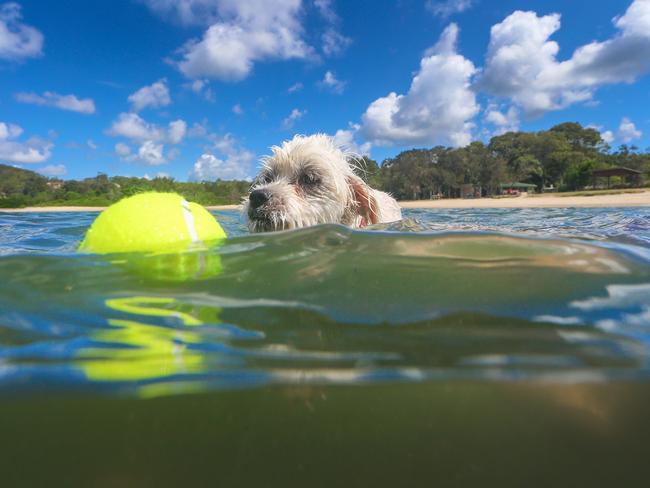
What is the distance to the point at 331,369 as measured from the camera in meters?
1.65

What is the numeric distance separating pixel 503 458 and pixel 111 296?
6.86 ft

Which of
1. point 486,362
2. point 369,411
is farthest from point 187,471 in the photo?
point 486,362

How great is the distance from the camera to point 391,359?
174 centimetres

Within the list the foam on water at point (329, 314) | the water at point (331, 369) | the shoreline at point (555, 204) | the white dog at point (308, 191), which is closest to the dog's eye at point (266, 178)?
the white dog at point (308, 191)

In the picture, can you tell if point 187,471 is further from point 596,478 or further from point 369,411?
point 596,478

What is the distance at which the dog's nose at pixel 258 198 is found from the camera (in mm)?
4629

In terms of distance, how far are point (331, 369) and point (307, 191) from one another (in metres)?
3.81

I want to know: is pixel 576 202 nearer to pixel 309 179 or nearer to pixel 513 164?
pixel 309 179

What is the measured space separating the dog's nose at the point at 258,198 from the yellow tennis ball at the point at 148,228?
131 cm

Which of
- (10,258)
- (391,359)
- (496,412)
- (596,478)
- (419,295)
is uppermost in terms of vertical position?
(10,258)

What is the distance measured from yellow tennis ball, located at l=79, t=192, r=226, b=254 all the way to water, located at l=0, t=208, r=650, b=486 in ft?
1.27

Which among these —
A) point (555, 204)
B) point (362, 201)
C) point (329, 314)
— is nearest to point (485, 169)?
point (555, 204)

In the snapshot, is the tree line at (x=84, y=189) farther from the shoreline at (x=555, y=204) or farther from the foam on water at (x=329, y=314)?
the foam on water at (x=329, y=314)

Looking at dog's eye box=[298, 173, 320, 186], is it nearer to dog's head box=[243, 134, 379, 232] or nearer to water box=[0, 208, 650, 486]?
dog's head box=[243, 134, 379, 232]
